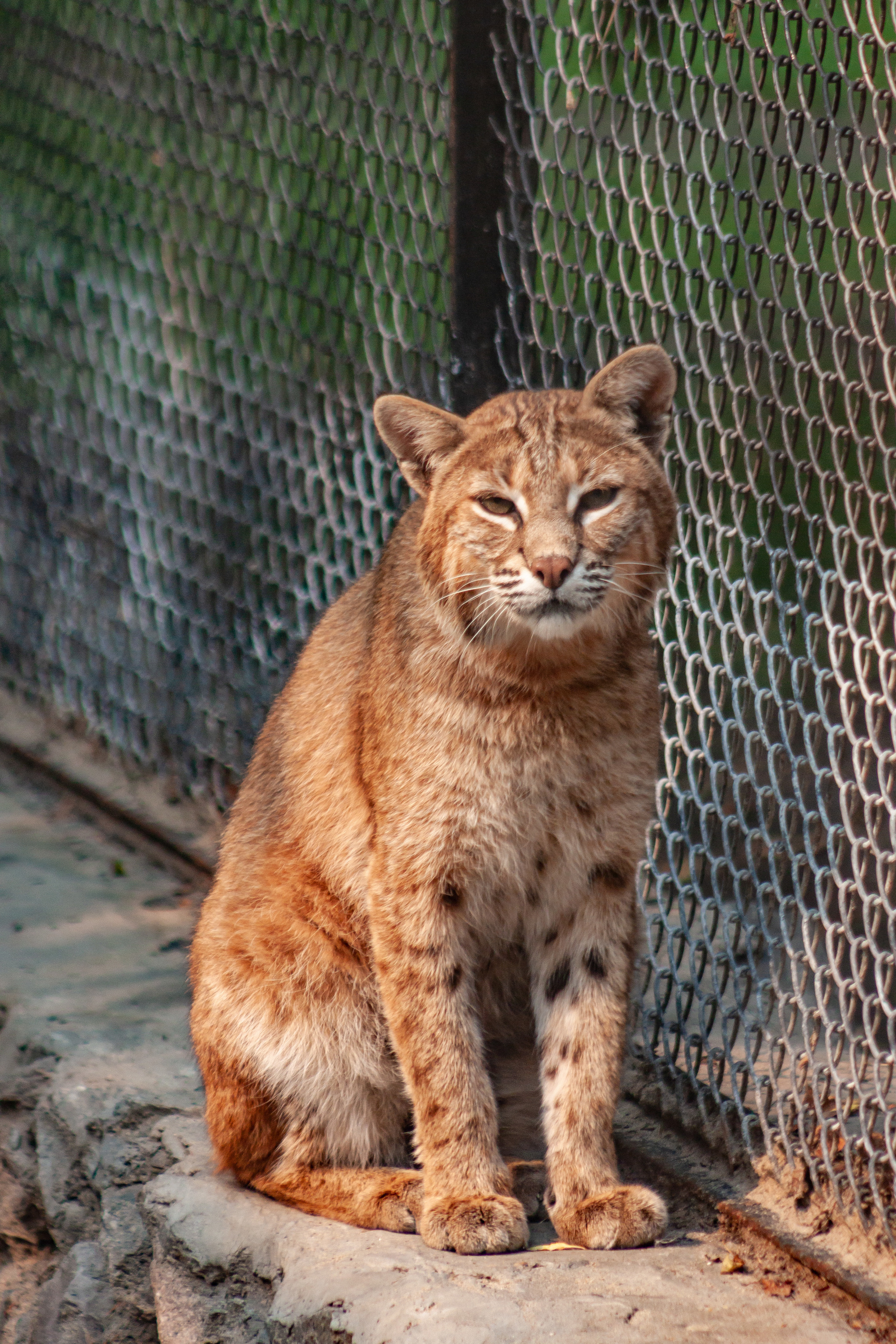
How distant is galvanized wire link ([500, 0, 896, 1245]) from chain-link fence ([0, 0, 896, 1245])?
0.02 meters

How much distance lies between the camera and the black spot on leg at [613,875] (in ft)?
10.7

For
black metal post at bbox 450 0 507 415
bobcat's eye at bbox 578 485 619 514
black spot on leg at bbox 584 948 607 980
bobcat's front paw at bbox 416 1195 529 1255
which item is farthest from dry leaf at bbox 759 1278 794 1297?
black metal post at bbox 450 0 507 415

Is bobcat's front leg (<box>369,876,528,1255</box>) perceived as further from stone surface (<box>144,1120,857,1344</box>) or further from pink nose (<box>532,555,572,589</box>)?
pink nose (<box>532,555,572,589</box>)

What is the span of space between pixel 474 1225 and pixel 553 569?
4.01 ft

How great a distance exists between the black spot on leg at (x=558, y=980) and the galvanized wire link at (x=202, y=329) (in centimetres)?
166

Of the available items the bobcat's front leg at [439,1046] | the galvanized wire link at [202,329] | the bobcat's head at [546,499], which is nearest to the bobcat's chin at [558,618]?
the bobcat's head at [546,499]

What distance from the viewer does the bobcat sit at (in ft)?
10.2

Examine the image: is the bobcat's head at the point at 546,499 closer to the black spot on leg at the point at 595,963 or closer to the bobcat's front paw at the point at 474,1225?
the black spot on leg at the point at 595,963

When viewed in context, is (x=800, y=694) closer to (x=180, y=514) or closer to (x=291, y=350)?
(x=291, y=350)

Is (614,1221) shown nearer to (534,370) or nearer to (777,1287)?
(777,1287)

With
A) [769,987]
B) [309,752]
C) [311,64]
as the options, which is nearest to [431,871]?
[309,752]

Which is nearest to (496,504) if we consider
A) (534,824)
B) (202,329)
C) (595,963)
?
(534,824)

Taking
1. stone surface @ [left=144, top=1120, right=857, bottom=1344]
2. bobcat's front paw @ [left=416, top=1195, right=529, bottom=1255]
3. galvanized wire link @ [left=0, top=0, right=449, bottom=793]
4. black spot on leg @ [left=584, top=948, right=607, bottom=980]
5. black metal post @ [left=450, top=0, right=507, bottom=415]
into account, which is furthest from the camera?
galvanized wire link @ [left=0, top=0, right=449, bottom=793]

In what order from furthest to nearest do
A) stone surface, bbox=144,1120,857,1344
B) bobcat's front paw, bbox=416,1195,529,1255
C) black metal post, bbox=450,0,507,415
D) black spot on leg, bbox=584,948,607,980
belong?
black metal post, bbox=450,0,507,415
black spot on leg, bbox=584,948,607,980
bobcat's front paw, bbox=416,1195,529,1255
stone surface, bbox=144,1120,857,1344
